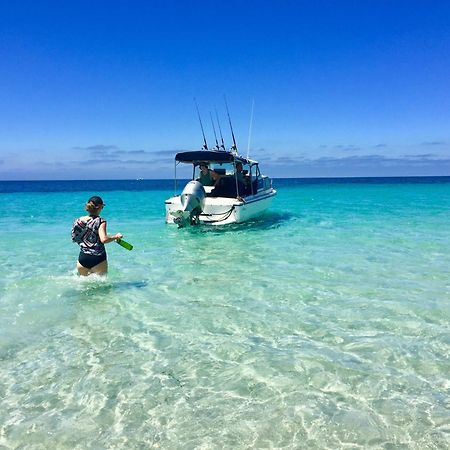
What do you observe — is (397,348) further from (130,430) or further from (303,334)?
A: (130,430)

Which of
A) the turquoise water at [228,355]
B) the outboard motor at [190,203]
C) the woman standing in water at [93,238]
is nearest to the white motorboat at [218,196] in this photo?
the outboard motor at [190,203]

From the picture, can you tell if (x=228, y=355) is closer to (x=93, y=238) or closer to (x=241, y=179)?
(x=93, y=238)

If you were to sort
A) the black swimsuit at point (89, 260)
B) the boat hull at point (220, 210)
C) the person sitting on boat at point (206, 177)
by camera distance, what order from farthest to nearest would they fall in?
the person sitting on boat at point (206, 177)
the boat hull at point (220, 210)
the black swimsuit at point (89, 260)

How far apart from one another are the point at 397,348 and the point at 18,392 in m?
4.59

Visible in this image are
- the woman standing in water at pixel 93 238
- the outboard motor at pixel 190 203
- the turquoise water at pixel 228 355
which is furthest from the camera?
the outboard motor at pixel 190 203

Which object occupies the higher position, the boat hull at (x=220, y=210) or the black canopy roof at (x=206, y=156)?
the black canopy roof at (x=206, y=156)

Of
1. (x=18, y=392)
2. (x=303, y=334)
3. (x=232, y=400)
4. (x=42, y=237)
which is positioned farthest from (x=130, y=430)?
(x=42, y=237)

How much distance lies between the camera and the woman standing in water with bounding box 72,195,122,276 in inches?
310

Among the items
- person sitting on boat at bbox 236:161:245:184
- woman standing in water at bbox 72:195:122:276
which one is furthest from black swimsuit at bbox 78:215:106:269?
person sitting on boat at bbox 236:161:245:184

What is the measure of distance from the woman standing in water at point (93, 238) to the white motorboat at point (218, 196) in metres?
7.68

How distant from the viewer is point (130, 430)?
3916 millimetres

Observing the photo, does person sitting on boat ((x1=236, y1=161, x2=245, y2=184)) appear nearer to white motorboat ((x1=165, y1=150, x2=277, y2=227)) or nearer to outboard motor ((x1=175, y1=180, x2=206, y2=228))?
white motorboat ((x1=165, y1=150, x2=277, y2=227))

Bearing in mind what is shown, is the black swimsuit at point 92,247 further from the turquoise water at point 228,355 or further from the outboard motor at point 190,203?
the outboard motor at point 190,203

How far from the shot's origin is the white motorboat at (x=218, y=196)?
1603cm
